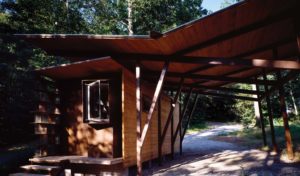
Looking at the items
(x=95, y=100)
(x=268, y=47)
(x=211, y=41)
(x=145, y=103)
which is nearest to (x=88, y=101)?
(x=95, y=100)

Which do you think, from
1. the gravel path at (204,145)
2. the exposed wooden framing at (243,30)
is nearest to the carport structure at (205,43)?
the exposed wooden framing at (243,30)

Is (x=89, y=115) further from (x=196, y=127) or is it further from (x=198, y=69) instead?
(x=196, y=127)

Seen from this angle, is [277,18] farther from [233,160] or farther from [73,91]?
[73,91]

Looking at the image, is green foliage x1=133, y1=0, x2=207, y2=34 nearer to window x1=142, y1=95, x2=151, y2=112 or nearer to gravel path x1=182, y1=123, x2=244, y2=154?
gravel path x1=182, y1=123, x2=244, y2=154

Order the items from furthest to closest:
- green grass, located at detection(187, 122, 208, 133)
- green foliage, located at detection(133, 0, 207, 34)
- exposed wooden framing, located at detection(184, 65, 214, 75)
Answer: green grass, located at detection(187, 122, 208, 133), green foliage, located at detection(133, 0, 207, 34), exposed wooden framing, located at detection(184, 65, 214, 75)

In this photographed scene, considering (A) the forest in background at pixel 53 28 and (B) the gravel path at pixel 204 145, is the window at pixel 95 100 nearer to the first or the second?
(A) the forest in background at pixel 53 28

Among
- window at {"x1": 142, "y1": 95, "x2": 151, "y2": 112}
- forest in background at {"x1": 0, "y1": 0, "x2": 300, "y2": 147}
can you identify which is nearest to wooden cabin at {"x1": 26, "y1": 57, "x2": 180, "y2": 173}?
forest in background at {"x1": 0, "y1": 0, "x2": 300, "y2": 147}

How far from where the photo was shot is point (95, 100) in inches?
348

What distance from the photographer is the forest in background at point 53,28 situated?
41.7 ft

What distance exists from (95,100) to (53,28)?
11091 mm

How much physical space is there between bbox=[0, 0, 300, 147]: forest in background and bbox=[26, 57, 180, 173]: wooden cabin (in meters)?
0.88

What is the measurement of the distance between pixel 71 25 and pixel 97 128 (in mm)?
12238

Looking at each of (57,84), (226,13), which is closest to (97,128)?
(57,84)

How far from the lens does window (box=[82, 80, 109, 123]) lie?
8.29 metres
